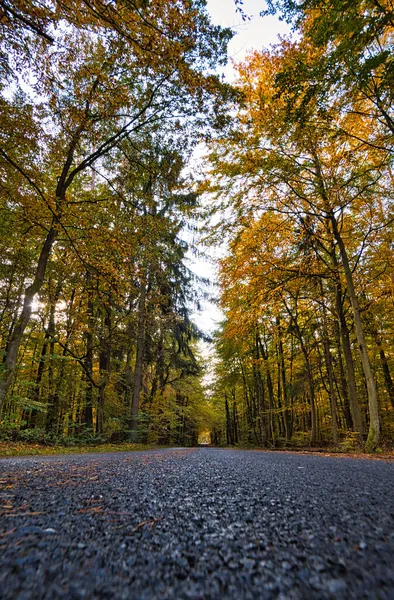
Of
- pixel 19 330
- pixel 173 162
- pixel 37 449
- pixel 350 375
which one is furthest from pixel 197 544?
pixel 350 375

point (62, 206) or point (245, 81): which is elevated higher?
point (245, 81)

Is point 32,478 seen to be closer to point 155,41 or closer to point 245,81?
point 155,41

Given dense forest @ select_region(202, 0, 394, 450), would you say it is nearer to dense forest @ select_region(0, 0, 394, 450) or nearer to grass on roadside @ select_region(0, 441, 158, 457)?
dense forest @ select_region(0, 0, 394, 450)

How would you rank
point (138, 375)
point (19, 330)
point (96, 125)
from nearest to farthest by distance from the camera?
point (19, 330) < point (96, 125) < point (138, 375)

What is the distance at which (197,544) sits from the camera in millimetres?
1038

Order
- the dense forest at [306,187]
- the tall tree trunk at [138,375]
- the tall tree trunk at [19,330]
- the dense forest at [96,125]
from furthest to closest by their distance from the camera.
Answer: the tall tree trunk at [138,375] → the dense forest at [306,187] → the tall tree trunk at [19,330] → the dense forest at [96,125]

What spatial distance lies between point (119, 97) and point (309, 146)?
17.2 ft

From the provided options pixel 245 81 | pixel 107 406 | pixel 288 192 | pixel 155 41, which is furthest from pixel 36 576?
pixel 107 406

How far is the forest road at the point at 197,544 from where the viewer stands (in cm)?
73

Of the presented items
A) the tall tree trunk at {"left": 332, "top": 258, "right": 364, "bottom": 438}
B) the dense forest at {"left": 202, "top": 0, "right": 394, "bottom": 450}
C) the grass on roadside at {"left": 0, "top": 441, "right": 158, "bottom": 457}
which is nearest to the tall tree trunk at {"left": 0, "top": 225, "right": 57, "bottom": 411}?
the grass on roadside at {"left": 0, "top": 441, "right": 158, "bottom": 457}

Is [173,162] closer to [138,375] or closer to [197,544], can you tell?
[197,544]

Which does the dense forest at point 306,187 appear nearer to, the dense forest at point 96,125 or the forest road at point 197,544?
the dense forest at point 96,125

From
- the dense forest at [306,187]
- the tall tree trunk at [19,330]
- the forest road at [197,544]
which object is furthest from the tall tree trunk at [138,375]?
the forest road at [197,544]

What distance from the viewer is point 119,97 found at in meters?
6.02
